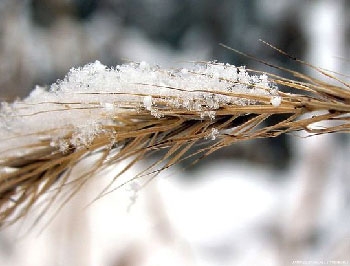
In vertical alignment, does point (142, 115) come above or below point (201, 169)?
above

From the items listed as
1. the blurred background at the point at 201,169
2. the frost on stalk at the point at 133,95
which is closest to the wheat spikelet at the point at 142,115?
the frost on stalk at the point at 133,95

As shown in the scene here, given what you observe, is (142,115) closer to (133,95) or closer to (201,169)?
(133,95)

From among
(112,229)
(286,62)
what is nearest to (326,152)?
(286,62)

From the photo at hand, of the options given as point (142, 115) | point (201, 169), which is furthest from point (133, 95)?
point (201, 169)

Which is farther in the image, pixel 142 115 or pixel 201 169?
pixel 201 169

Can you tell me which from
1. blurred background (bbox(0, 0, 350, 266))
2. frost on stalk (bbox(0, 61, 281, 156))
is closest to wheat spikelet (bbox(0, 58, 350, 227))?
frost on stalk (bbox(0, 61, 281, 156))

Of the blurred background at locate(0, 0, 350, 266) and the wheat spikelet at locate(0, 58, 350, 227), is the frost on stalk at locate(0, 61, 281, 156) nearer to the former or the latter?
the wheat spikelet at locate(0, 58, 350, 227)
